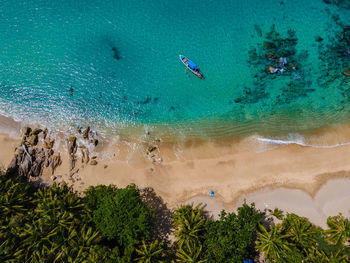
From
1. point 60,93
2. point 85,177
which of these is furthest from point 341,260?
point 60,93

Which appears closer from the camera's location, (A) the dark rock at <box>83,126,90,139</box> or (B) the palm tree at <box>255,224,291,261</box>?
(B) the palm tree at <box>255,224,291,261</box>

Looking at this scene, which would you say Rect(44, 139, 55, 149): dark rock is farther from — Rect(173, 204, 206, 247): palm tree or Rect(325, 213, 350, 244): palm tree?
Rect(325, 213, 350, 244): palm tree

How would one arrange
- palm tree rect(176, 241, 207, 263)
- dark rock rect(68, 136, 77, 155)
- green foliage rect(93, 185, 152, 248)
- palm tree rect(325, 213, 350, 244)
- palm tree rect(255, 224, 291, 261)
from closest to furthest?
palm tree rect(176, 241, 207, 263) → palm tree rect(255, 224, 291, 261) → green foliage rect(93, 185, 152, 248) → palm tree rect(325, 213, 350, 244) → dark rock rect(68, 136, 77, 155)

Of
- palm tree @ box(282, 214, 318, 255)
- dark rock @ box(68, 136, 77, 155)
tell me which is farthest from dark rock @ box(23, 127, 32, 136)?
palm tree @ box(282, 214, 318, 255)

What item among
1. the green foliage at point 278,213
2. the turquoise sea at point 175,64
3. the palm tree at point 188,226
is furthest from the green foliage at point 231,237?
the turquoise sea at point 175,64

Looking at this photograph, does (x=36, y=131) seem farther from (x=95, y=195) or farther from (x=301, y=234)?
(x=301, y=234)

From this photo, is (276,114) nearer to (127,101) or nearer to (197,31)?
(197,31)
